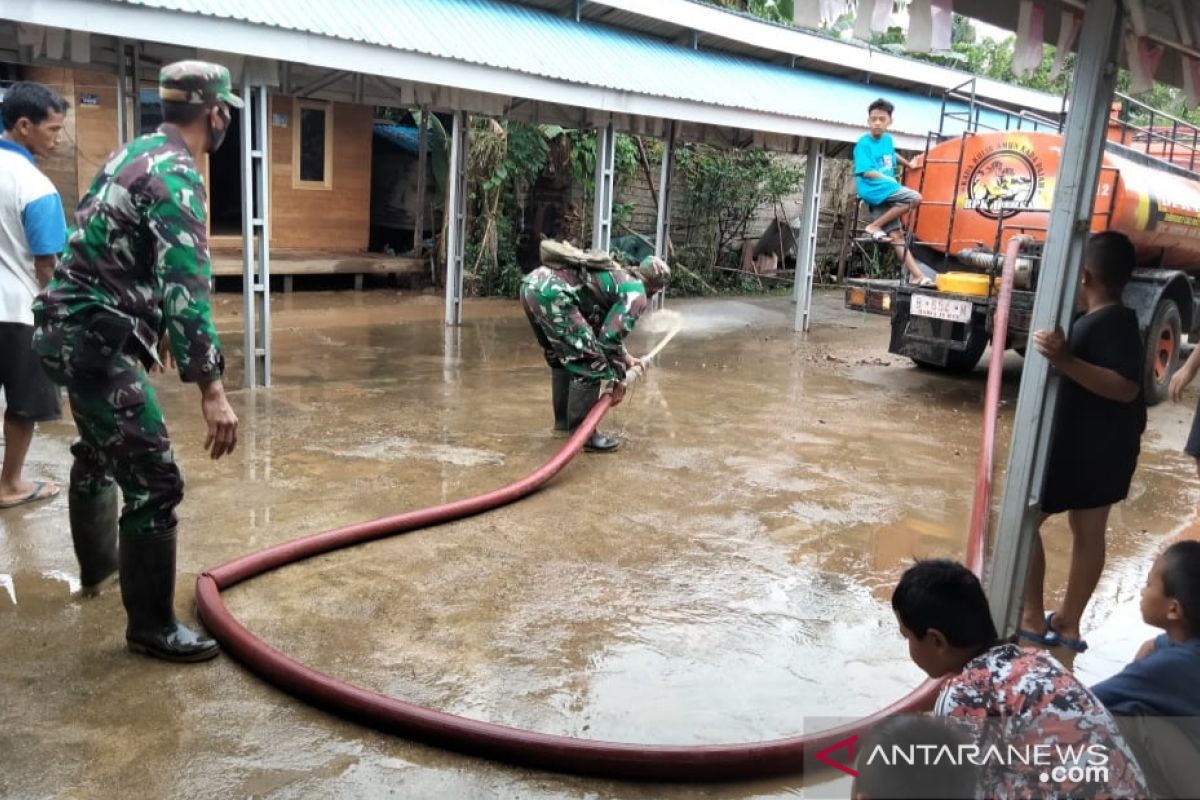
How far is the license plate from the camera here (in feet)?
25.3

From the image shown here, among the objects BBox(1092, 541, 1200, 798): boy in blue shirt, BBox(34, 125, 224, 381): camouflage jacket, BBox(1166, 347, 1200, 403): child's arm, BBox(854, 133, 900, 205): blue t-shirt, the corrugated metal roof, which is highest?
the corrugated metal roof

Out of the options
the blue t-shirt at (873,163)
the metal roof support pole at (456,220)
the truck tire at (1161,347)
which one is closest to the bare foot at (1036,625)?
the truck tire at (1161,347)

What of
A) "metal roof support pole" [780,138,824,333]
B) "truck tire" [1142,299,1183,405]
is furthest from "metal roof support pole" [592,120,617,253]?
"truck tire" [1142,299,1183,405]

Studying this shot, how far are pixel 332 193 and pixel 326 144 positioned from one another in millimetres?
661

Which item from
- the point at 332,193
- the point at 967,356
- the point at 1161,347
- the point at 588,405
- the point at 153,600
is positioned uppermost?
the point at 332,193

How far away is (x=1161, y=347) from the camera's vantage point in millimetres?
8664

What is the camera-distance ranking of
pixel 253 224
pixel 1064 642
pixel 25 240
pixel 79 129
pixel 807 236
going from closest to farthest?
pixel 1064 642 < pixel 25 240 < pixel 253 224 < pixel 79 129 < pixel 807 236

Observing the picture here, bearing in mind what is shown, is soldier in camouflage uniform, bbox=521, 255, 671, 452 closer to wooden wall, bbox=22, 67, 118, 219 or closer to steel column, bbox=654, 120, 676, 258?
steel column, bbox=654, 120, 676, 258

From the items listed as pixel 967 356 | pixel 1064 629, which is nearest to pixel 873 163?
pixel 967 356

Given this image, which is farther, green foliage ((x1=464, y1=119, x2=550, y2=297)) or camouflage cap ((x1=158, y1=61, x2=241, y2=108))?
green foliage ((x1=464, y1=119, x2=550, y2=297))

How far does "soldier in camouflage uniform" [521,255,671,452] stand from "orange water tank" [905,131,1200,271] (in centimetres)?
314

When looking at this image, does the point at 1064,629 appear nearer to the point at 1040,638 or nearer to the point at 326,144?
the point at 1040,638

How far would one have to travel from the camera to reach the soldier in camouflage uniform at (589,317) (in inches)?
239

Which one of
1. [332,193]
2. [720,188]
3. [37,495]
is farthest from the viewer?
[720,188]
